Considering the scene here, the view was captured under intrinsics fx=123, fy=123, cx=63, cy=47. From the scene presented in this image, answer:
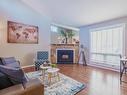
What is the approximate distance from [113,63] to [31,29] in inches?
159

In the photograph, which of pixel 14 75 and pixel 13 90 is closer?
pixel 13 90

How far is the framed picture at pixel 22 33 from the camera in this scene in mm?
5203

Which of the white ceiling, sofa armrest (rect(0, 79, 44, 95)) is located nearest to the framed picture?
the white ceiling

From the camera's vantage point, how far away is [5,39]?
503cm

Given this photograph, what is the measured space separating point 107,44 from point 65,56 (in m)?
2.76

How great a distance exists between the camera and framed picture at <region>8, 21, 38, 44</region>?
520 centimetres

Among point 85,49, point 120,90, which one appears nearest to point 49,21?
point 85,49

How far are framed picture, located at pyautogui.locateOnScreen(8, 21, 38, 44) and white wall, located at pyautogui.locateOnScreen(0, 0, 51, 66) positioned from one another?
16 cm

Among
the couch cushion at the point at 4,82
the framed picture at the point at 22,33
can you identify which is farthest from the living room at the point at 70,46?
the couch cushion at the point at 4,82

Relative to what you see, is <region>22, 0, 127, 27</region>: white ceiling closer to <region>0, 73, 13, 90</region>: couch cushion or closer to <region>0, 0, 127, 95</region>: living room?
<region>0, 0, 127, 95</region>: living room

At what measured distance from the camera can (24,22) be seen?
5.64 m

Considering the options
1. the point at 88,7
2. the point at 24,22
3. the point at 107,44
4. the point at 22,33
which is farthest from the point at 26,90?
the point at 107,44

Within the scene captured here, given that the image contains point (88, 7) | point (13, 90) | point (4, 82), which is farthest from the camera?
point (88, 7)

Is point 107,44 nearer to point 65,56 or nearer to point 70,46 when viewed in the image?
point 70,46
